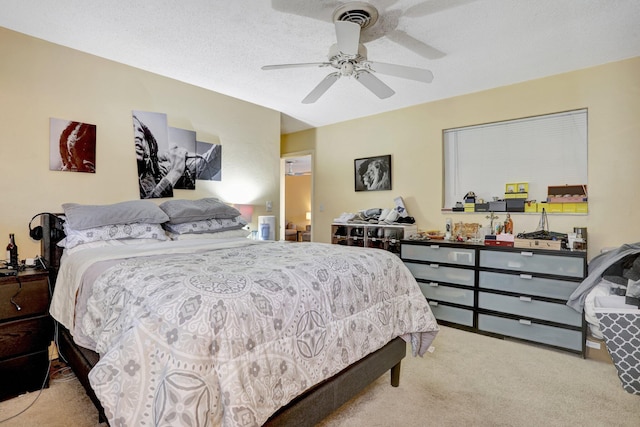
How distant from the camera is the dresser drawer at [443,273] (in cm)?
328

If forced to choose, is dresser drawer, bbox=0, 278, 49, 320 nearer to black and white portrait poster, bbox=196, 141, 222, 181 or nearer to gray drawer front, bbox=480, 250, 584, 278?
black and white portrait poster, bbox=196, 141, 222, 181

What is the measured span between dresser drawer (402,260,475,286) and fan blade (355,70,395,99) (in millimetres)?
1790

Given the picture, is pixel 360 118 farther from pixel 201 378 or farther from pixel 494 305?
pixel 201 378

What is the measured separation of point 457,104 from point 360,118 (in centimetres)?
137

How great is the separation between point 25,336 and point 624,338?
12.7 ft

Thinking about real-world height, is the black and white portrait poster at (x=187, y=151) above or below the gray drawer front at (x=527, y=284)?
above

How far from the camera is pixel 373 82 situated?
2.54 metres

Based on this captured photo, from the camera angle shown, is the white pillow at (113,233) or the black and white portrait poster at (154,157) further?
the black and white portrait poster at (154,157)

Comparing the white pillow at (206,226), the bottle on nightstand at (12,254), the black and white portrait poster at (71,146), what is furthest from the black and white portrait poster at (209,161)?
the bottle on nightstand at (12,254)

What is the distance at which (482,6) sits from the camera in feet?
6.98

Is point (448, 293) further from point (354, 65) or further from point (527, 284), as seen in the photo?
point (354, 65)

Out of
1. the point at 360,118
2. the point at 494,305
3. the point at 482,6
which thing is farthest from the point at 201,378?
the point at 360,118

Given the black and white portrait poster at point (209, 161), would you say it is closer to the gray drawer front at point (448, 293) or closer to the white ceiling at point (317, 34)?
the white ceiling at point (317, 34)

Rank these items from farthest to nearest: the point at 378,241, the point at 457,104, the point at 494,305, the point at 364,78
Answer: the point at 378,241 → the point at 457,104 → the point at 494,305 → the point at 364,78
